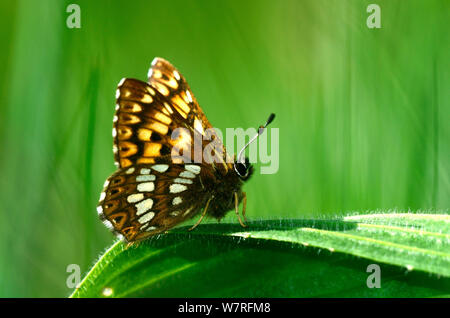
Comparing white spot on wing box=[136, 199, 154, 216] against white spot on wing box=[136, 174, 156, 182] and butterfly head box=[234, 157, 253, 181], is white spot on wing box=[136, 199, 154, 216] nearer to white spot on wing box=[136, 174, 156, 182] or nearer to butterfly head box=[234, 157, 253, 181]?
white spot on wing box=[136, 174, 156, 182]

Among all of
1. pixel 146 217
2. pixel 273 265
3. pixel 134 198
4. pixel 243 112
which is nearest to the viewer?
pixel 273 265

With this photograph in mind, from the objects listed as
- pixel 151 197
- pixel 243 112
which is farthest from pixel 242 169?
pixel 243 112

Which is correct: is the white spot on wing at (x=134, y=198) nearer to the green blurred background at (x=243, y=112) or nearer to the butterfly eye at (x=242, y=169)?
the butterfly eye at (x=242, y=169)

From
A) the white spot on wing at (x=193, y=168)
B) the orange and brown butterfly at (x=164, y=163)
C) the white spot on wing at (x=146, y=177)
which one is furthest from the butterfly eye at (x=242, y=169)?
the white spot on wing at (x=146, y=177)

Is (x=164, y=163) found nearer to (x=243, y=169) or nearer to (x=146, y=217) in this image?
(x=146, y=217)

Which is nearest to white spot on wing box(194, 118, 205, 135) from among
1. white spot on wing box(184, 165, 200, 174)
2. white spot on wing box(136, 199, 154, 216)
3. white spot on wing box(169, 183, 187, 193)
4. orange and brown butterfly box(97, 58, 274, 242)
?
orange and brown butterfly box(97, 58, 274, 242)
